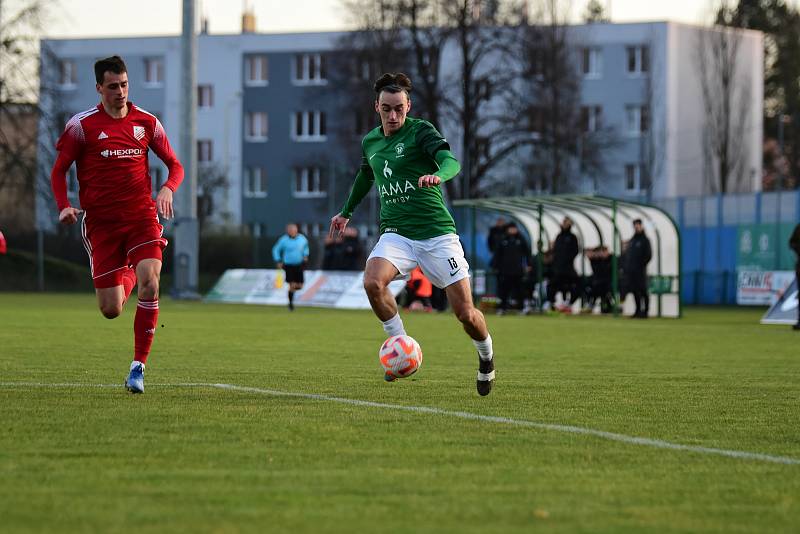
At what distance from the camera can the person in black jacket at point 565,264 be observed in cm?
3112

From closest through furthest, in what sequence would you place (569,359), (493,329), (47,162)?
(569,359)
(493,329)
(47,162)

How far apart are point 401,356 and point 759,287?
32.6m

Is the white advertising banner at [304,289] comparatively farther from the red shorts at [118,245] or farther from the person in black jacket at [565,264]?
the red shorts at [118,245]

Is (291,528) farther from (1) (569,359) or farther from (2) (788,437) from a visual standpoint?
(1) (569,359)

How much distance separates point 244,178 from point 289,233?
146 ft

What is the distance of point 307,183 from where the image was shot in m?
75.2

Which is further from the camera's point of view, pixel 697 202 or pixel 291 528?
pixel 697 202

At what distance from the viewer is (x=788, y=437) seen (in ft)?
26.5

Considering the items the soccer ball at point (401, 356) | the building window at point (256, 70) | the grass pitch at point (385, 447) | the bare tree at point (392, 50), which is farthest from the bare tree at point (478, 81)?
the soccer ball at point (401, 356)

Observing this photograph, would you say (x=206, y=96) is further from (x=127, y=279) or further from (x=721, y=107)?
(x=127, y=279)

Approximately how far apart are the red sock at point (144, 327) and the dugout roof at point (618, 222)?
2059cm

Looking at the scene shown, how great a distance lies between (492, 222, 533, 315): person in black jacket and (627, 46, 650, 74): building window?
40014mm

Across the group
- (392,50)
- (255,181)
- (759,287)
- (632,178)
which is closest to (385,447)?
(759,287)

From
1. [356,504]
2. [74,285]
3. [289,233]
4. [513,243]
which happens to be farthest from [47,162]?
[356,504]
